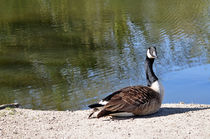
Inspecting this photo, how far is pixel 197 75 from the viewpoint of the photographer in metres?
12.4

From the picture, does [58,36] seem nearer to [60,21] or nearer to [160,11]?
[60,21]

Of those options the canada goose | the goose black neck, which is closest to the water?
the goose black neck

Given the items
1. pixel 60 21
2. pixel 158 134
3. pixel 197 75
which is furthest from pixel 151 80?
pixel 60 21

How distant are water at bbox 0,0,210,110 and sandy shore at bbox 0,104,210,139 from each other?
2338 mm

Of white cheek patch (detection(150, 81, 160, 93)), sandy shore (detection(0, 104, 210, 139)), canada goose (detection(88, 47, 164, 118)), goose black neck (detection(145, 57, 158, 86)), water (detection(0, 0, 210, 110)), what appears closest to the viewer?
sandy shore (detection(0, 104, 210, 139))

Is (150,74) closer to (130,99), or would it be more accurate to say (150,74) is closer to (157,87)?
(157,87)

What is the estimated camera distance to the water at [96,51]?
11328 mm

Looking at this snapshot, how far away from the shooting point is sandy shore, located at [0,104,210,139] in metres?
6.64

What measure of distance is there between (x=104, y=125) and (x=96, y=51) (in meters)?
8.89

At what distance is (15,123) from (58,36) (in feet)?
37.7

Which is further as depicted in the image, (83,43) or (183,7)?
(183,7)

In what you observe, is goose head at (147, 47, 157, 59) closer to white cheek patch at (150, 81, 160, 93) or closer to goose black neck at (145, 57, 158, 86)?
goose black neck at (145, 57, 158, 86)

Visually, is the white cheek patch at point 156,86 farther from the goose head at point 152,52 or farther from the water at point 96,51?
the water at point 96,51

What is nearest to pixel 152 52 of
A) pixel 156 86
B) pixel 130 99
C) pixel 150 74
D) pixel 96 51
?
pixel 150 74
